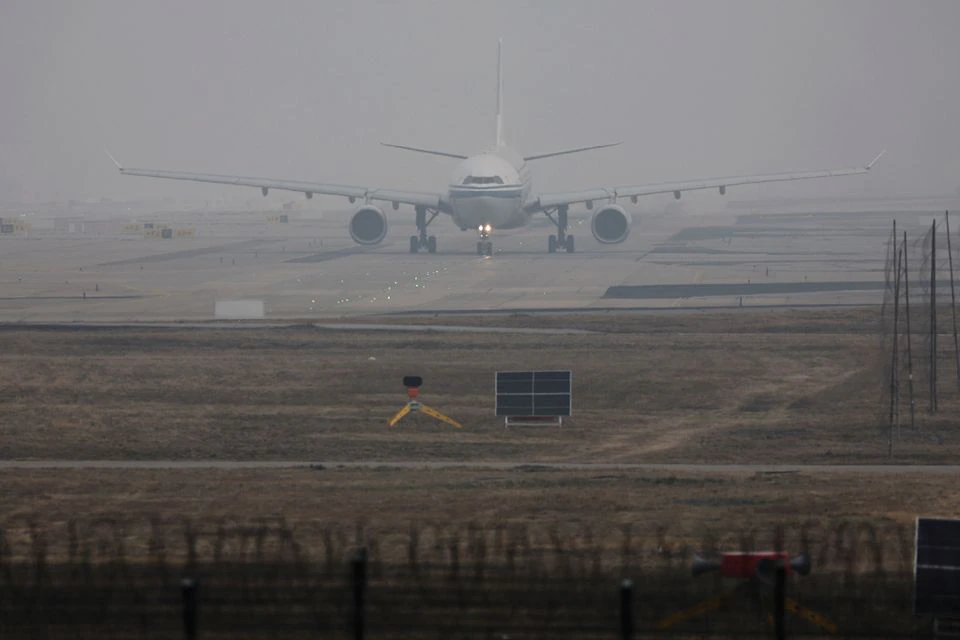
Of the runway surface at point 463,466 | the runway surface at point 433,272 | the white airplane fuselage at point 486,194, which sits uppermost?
the white airplane fuselage at point 486,194

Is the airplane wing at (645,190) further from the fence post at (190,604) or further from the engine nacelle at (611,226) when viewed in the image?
the fence post at (190,604)

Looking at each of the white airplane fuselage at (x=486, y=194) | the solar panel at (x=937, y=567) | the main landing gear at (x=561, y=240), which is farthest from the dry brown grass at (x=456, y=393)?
the main landing gear at (x=561, y=240)

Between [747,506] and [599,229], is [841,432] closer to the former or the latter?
[747,506]

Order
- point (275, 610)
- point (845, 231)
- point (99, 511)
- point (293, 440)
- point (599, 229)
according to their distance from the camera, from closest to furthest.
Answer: point (275, 610) → point (99, 511) → point (293, 440) → point (599, 229) → point (845, 231)

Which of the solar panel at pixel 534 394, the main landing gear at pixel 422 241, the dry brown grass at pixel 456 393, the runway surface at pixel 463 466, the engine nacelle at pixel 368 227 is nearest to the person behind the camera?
the runway surface at pixel 463 466

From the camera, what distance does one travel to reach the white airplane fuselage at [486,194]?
314ft

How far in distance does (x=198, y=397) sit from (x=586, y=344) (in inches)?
577

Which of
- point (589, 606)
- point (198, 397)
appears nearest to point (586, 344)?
point (198, 397)

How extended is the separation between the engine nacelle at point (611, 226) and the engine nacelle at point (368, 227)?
1342 centimetres

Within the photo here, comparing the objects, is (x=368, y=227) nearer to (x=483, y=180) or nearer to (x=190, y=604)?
(x=483, y=180)

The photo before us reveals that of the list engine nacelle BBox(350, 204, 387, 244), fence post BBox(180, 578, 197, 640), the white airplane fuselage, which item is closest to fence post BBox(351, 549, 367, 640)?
fence post BBox(180, 578, 197, 640)

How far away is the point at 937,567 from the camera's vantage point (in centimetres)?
1544

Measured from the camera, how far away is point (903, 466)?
31.8 meters

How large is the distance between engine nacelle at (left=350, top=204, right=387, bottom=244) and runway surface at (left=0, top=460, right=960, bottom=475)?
67668 millimetres
